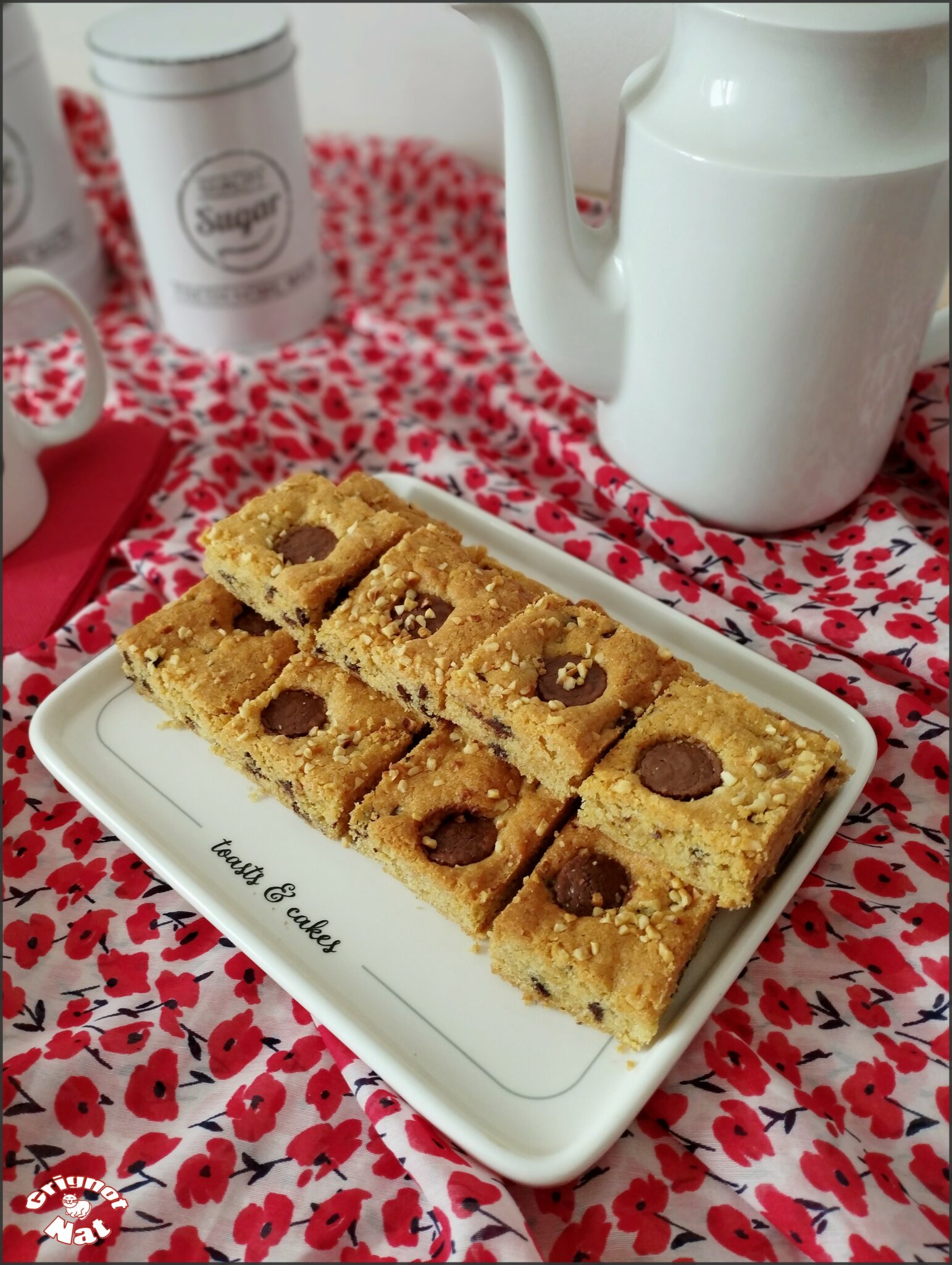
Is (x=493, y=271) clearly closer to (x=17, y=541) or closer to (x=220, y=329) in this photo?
(x=220, y=329)

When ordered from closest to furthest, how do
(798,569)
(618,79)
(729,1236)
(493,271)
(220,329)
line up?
(729,1236) < (618,79) < (798,569) < (220,329) < (493,271)

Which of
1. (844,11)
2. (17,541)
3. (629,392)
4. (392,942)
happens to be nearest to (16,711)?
(17,541)

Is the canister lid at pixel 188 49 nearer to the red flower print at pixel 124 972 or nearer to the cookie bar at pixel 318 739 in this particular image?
the cookie bar at pixel 318 739

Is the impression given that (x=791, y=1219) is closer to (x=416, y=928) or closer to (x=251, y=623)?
(x=416, y=928)

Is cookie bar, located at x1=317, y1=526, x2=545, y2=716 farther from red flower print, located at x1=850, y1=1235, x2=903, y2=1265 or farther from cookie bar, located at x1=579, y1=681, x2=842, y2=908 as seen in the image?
red flower print, located at x1=850, y1=1235, x2=903, y2=1265

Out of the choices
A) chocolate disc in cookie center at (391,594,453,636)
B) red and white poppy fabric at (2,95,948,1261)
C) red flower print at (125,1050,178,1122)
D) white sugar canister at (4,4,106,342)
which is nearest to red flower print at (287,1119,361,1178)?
red and white poppy fabric at (2,95,948,1261)

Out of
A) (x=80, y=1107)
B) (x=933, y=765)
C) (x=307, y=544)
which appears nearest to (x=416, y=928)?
(x=80, y=1107)

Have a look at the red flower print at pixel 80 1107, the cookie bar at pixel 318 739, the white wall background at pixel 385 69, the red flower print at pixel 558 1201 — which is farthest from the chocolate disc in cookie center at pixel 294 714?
the white wall background at pixel 385 69
